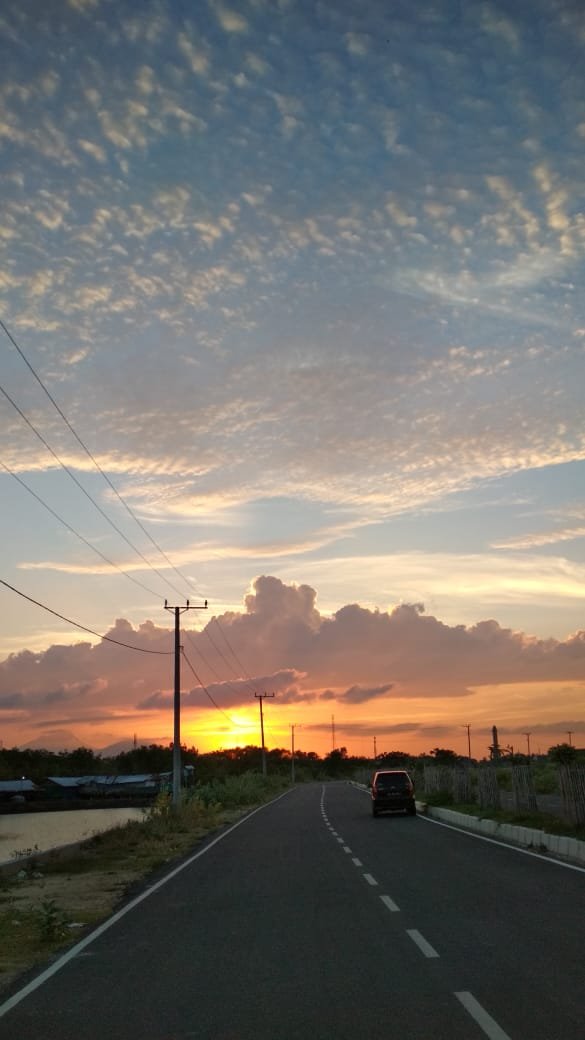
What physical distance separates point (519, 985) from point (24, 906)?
10.4 metres

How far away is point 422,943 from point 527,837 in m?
16.2

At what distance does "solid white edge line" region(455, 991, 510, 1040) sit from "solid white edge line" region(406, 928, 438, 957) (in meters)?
1.95

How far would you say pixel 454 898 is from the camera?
48.5 feet

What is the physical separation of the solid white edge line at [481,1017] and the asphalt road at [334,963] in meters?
0.02

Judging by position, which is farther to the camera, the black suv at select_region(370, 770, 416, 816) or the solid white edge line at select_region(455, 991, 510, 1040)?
the black suv at select_region(370, 770, 416, 816)

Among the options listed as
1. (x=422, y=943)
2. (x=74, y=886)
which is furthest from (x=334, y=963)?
(x=74, y=886)

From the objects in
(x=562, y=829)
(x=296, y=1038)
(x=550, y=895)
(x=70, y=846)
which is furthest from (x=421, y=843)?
(x=296, y=1038)

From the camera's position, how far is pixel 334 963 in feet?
32.5

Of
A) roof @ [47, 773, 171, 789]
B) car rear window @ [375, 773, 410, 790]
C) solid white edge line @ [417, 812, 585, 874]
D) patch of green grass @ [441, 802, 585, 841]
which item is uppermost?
roof @ [47, 773, 171, 789]

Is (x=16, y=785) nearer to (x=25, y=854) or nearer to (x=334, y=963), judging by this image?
(x=25, y=854)

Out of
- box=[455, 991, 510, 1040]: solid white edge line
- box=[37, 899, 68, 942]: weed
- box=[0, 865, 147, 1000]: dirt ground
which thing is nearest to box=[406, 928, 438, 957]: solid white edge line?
box=[455, 991, 510, 1040]: solid white edge line

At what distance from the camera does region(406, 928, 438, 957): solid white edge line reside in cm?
1021

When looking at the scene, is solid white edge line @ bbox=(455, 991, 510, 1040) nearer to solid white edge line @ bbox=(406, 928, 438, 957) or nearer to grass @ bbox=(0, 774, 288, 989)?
solid white edge line @ bbox=(406, 928, 438, 957)

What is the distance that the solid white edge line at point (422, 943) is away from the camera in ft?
33.5
